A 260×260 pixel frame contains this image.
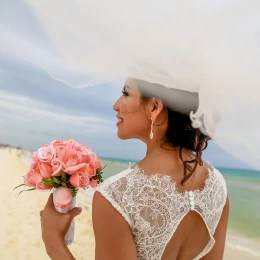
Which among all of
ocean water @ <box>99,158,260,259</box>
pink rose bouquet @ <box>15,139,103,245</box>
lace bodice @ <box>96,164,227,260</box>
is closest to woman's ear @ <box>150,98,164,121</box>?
lace bodice @ <box>96,164,227,260</box>

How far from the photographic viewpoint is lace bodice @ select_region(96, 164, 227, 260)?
98cm

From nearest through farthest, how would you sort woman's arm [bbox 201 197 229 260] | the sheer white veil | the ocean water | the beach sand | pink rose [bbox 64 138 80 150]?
the sheer white veil, pink rose [bbox 64 138 80 150], woman's arm [bbox 201 197 229 260], the beach sand, the ocean water

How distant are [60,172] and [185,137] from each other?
378 mm

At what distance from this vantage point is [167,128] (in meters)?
1.02

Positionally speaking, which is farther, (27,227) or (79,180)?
(27,227)

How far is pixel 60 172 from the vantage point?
107 centimetres

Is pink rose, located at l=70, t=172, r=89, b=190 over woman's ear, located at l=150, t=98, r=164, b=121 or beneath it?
beneath

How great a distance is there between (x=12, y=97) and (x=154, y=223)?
Result: 16.3 feet

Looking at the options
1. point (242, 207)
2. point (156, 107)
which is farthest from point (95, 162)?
point (242, 207)

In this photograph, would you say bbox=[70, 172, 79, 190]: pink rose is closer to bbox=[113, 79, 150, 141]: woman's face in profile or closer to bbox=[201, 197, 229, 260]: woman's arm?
bbox=[113, 79, 150, 141]: woman's face in profile

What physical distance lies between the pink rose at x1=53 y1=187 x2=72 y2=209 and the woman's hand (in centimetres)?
2

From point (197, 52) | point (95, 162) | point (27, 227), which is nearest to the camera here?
point (197, 52)

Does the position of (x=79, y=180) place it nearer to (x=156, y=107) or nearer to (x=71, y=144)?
(x=71, y=144)

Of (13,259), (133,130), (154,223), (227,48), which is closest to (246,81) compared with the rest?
(227,48)
